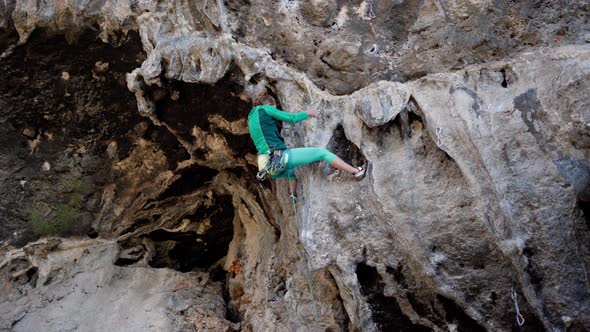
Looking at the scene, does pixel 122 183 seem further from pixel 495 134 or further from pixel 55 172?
pixel 495 134

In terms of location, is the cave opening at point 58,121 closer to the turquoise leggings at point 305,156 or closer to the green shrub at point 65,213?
the green shrub at point 65,213

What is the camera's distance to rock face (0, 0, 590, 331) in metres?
4.58

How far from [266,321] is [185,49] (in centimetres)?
272

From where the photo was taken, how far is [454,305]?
4703 mm

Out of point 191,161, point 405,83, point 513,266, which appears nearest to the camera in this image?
point 513,266

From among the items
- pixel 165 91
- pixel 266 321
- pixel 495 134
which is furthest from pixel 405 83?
pixel 266 321

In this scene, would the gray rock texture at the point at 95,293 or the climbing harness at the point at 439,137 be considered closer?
the climbing harness at the point at 439,137

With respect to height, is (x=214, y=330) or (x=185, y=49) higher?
(x=185, y=49)

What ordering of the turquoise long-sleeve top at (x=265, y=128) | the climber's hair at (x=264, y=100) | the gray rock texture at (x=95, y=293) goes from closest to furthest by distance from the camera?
the turquoise long-sleeve top at (x=265, y=128) → the climber's hair at (x=264, y=100) → the gray rock texture at (x=95, y=293)

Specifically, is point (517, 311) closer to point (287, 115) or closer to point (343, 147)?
point (343, 147)

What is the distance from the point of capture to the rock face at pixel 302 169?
4582 mm

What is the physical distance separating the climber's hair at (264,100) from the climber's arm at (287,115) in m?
0.28

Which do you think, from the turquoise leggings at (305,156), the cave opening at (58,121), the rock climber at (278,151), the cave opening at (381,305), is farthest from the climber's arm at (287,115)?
the cave opening at (58,121)

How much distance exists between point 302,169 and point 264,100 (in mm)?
715
